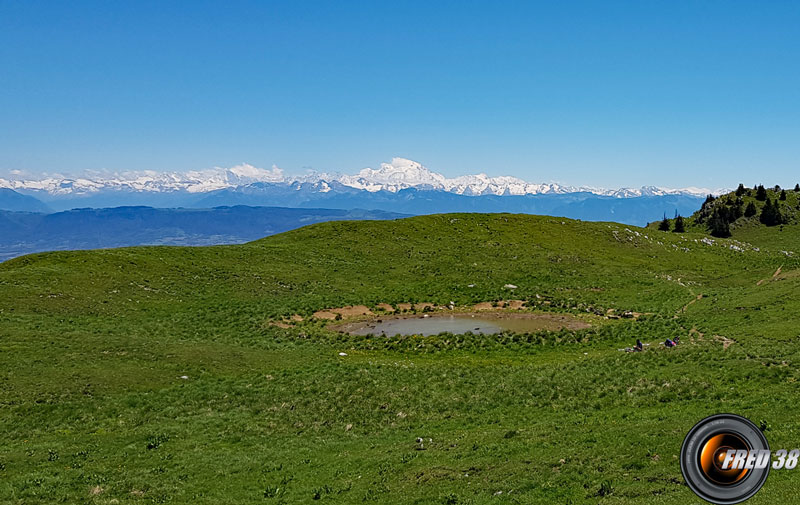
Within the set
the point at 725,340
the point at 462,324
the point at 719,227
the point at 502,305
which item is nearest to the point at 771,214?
the point at 719,227

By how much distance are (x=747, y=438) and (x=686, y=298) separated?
156 feet

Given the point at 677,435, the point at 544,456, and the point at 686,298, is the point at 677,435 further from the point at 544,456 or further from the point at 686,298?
the point at 686,298

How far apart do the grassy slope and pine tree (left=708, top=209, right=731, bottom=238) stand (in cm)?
4768

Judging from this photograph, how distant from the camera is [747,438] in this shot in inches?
440

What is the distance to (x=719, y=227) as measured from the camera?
100125 mm

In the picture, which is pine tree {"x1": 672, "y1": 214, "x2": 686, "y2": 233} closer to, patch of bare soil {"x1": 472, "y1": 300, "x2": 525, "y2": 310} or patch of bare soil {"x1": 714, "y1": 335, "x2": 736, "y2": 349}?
patch of bare soil {"x1": 472, "y1": 300, "x2": 525, "y2": 310}

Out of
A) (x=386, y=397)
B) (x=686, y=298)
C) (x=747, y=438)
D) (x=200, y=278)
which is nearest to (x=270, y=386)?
(x=386, y=397)

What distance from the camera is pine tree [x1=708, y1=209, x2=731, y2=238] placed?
3927 inches

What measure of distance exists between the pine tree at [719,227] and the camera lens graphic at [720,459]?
110 m

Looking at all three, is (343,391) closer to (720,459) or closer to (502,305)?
(720,459)

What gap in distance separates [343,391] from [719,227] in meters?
107

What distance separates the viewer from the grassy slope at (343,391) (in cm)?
1600

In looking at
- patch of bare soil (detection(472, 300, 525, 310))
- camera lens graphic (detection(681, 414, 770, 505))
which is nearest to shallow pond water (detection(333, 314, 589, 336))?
patch of bare soil (detection(472, 300, 525, 310))

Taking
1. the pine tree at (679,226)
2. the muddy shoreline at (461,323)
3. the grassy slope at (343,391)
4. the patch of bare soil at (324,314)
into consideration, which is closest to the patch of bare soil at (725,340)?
the grassy slope at (343,391)
